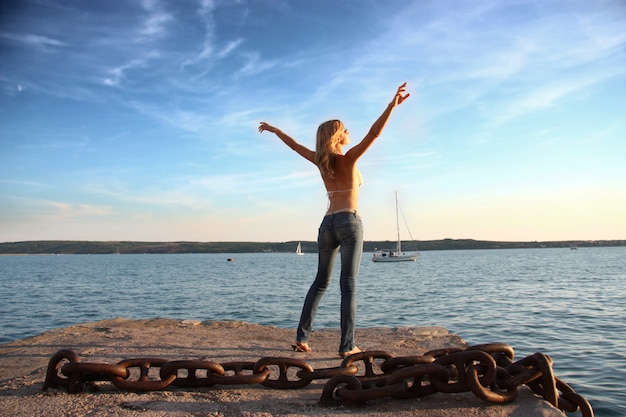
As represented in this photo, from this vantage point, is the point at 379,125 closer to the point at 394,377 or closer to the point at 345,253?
the point at 345,253

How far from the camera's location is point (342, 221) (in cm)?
451

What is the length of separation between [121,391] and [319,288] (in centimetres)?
213

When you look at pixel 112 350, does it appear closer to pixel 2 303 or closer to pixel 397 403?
pixel 397 403

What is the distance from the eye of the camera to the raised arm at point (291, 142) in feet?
15.9

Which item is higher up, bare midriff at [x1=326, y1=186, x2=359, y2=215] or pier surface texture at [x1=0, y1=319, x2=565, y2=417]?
bare midriff at [x1=326, y1=186, x2=359, y2=215]

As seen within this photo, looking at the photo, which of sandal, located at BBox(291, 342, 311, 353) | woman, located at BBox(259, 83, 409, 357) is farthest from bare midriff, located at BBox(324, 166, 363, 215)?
sandal, located at BBox(291, 342, 311, 353)

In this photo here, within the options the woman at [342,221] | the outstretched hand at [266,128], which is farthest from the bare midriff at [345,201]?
the outstretched hand at [266,128]

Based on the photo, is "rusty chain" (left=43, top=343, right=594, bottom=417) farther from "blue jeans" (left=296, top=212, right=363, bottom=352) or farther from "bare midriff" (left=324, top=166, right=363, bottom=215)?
"bare midriff" (left=324, top=166, right=363, bottom=215)

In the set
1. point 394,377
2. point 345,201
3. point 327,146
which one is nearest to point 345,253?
point 345,201

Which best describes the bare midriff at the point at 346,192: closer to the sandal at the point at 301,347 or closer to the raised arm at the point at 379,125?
the raised arm at the point at 379,125

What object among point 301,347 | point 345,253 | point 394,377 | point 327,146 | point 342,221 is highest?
point 327,146

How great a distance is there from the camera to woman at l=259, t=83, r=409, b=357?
441 centimetres

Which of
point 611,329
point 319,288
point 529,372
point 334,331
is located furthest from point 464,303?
point 529,372

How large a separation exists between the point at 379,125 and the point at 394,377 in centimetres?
220
